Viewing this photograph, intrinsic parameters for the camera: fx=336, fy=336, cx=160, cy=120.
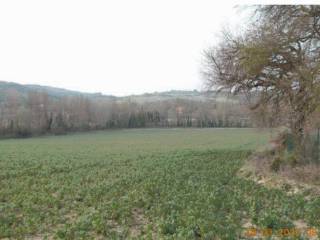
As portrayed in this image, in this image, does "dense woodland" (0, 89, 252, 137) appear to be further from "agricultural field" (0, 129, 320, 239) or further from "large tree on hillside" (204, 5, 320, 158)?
"agricultural field" (0, 129, 320, 239)

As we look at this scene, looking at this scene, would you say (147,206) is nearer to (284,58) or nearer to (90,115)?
(284,58)

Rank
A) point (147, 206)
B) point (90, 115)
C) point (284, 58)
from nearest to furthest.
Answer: point (147, 206) < point (284, 58) < point (90, 115)

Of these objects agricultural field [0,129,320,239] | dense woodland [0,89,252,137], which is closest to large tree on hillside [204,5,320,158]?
agricultural field [0,129,320,239]

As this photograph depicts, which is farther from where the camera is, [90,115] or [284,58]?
[90,115]

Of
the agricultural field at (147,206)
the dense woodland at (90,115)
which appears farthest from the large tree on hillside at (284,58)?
the dense woodland at (90,115)

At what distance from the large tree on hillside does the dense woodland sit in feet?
145

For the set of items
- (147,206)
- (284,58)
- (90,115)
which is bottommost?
(147,206)

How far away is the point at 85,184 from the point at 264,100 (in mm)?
11683

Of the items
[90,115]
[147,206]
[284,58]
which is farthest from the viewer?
[90,115]

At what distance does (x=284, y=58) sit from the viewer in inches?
658

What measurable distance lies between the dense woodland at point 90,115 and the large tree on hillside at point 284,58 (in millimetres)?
44322

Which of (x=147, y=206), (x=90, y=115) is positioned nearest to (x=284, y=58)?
(x=147, y=206)

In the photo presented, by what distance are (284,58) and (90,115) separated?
3110 inches

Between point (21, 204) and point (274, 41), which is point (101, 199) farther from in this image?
point (274, 41)
